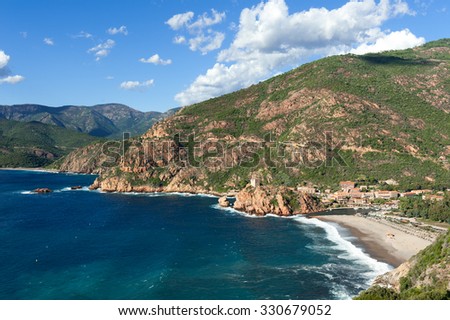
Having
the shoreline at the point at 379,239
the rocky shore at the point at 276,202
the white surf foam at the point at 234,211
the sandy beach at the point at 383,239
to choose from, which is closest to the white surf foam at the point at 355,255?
the shoreline at the point at 379,239

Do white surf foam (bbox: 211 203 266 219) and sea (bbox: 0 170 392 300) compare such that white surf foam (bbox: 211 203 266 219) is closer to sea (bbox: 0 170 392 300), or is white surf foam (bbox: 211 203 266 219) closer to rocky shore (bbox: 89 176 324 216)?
sea (bbox: 0 170 392 300)

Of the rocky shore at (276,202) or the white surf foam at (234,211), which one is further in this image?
the rocky shore at (276,202)

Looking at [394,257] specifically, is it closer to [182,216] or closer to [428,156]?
[182,216]

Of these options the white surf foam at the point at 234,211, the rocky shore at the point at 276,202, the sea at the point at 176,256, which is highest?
the rocky shore at the point at 276,202

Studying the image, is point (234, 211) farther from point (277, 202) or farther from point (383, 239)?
point (383, 239)

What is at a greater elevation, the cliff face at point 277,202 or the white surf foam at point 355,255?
the cliff face at point 277,202

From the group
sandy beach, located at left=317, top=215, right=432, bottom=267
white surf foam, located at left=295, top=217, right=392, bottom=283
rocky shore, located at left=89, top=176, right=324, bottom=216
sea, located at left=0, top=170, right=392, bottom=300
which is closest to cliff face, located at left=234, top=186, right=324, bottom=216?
rocky shore, located at left=89, top=176, right=324, bottom=216

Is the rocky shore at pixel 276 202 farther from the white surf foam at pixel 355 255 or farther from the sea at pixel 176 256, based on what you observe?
the white surf foam at pixel 355 255

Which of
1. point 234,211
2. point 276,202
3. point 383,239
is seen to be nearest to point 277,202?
point 276,202

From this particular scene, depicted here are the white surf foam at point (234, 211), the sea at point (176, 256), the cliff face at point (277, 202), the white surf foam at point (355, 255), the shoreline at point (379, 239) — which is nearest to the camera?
the sea at point (176, 256)
